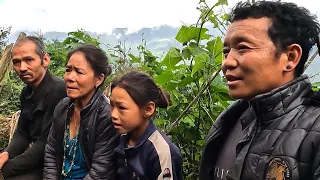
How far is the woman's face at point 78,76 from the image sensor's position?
2307mm

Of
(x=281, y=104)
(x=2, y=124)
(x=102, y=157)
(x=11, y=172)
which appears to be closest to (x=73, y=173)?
(x=102, y=157)

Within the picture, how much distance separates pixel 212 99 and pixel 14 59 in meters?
1.35

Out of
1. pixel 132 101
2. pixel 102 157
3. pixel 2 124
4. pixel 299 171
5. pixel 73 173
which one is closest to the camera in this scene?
pixel 299 171

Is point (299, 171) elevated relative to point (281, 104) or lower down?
lower down

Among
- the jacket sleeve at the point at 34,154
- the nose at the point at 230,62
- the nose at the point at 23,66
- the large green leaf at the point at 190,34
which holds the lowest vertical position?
the jacket sleeve at the point at 34,154

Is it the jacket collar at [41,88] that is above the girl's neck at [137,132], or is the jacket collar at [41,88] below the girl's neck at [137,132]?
above

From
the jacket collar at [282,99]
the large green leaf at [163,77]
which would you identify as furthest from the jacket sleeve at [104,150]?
the jacket collar at [282,99]

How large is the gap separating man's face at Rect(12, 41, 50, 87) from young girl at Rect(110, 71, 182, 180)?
Answer: 2.69 ft

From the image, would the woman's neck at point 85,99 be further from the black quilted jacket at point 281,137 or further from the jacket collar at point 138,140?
the black quilted jacket at point 281,137

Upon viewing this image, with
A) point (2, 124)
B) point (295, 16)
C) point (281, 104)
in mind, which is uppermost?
point (295, 16)

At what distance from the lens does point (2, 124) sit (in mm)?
4785

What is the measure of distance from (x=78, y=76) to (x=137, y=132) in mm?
520

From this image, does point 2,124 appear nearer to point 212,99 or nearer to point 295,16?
point 212,99

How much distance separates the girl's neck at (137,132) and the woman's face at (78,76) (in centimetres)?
44
